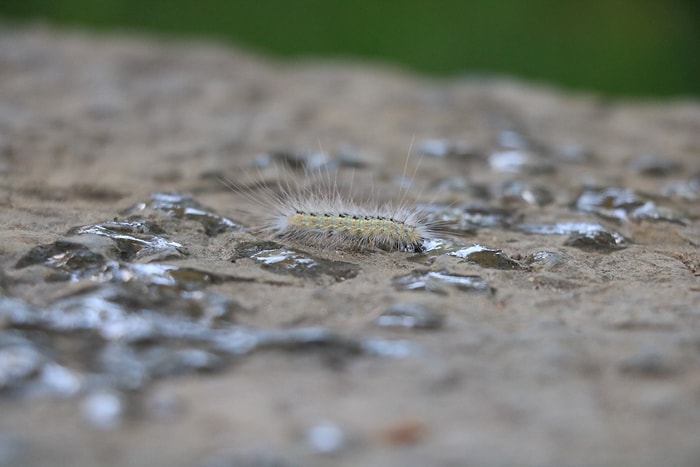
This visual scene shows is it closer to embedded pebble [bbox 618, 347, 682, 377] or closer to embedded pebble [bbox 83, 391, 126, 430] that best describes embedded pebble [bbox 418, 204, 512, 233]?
embedded pebble [bbox 618, 347, 682, 377]

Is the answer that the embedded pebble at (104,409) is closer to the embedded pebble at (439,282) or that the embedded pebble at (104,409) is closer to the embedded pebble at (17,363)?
the embedded pebble at (17,363)

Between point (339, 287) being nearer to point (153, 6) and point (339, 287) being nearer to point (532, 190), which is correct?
point (532, 190)

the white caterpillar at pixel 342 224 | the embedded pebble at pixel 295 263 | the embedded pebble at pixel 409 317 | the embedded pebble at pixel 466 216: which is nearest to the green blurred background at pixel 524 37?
the embedded pebble at pixel 466 216

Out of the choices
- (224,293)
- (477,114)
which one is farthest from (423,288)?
(477,114)

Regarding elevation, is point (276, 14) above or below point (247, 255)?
above

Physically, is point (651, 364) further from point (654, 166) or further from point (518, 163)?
point (654, 166)
